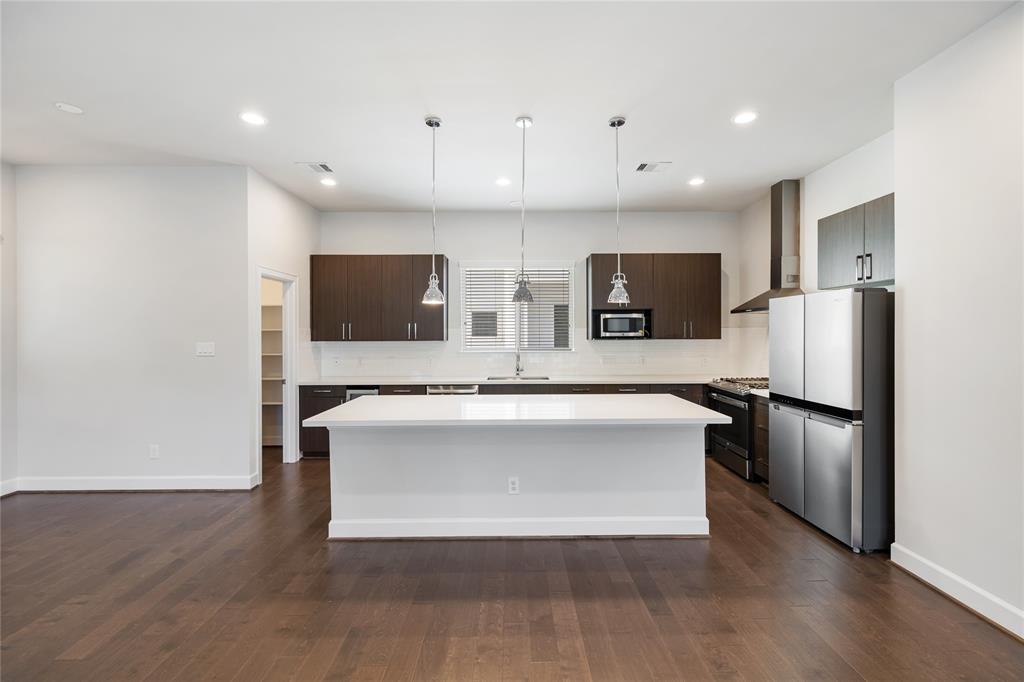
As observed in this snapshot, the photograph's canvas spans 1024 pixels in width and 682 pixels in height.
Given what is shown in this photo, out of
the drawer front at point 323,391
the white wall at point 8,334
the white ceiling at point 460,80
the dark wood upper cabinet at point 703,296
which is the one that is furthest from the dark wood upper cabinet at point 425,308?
the white wall at point 8,334

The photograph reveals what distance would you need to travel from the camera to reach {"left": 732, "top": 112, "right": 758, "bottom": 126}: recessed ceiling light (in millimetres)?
3321

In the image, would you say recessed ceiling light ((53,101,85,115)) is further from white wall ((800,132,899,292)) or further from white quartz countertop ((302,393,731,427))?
white wall ((800,132,899,292))

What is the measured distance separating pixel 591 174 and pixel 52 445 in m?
5.42

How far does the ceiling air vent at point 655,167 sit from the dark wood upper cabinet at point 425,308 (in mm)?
2429

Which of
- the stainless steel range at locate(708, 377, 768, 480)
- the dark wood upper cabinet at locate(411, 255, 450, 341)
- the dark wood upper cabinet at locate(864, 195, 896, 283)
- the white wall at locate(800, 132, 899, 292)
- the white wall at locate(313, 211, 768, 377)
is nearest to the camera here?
the dark wood upper cabinet at locate(864, 195, 896, 283)

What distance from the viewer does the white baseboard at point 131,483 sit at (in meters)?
4.30

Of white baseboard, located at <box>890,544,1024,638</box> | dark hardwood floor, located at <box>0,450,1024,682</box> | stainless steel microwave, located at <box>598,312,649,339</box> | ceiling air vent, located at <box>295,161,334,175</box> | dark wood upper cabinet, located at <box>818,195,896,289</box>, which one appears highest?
ceiling air vent, located at <box>295,161,334,175</box>

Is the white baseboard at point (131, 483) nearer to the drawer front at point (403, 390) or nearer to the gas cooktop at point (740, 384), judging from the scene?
the drawer front at point (403, 390)

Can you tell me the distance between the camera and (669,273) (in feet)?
18.6

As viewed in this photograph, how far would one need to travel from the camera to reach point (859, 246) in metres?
3.75

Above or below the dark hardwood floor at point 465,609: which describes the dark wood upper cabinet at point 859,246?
above

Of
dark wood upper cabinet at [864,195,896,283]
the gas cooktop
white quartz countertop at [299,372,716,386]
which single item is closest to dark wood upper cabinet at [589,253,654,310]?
white quartz countertop at [299,372,716,386]

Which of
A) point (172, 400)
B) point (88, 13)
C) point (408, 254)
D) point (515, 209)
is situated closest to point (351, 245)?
point (408, 254)

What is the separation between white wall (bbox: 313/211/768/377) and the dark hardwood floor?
8.85ft
